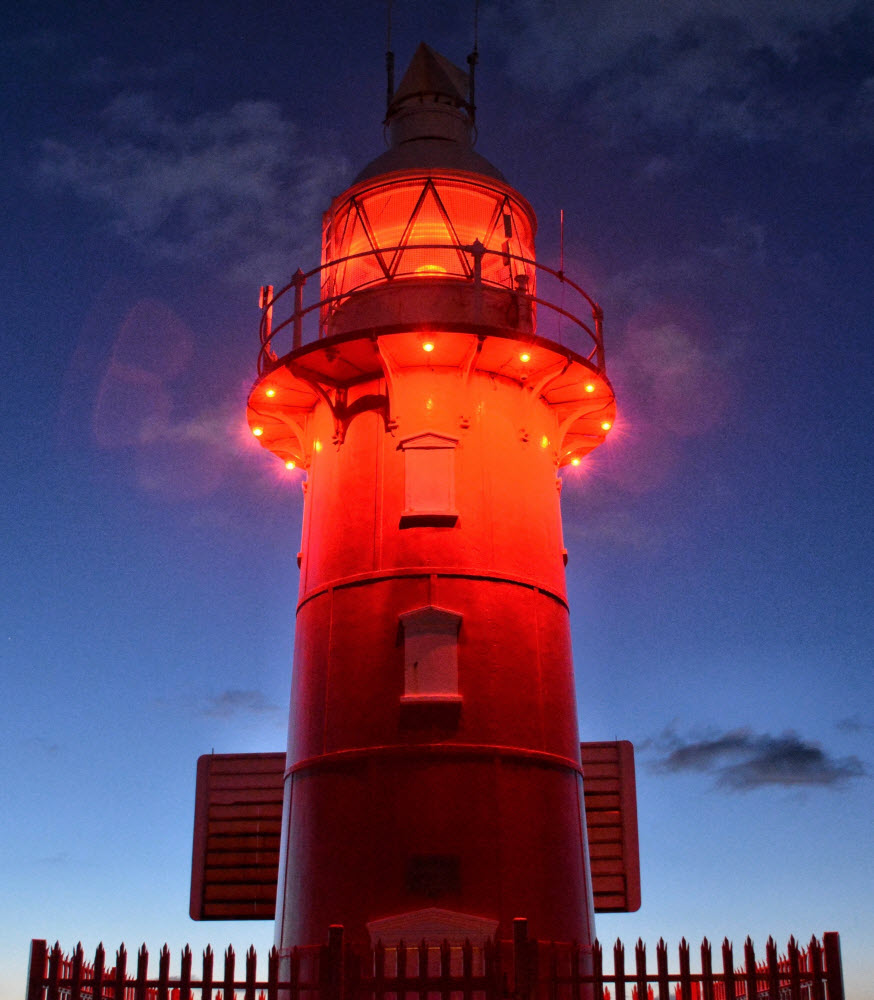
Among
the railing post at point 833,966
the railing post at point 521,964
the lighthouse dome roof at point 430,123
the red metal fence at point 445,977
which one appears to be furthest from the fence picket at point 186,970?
the lighthouse dome roof at point 430,123

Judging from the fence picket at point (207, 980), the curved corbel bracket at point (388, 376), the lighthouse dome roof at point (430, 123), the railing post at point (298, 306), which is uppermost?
the lighthouse dome roof at point (430, 123)

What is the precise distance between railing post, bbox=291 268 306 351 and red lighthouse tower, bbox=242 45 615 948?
0.03 meters

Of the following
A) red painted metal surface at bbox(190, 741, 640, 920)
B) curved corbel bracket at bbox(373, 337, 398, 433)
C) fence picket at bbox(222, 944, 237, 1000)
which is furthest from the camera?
red painted metal surface at bbox(190, 741, 640, 920)

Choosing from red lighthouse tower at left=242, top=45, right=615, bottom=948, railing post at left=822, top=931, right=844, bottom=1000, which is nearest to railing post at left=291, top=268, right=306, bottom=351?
red lighthouse tower at left=242, top=45, right=615, bottom=948

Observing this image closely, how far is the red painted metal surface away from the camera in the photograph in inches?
748

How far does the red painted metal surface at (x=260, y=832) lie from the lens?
19.0 meters

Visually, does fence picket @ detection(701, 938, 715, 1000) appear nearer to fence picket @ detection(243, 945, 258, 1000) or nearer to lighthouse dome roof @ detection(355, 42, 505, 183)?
fence picket @ detection(243, 945, 258, 1000)

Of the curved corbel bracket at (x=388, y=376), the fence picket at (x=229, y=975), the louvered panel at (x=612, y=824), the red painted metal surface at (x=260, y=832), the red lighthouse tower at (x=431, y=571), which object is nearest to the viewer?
the fence picket at (x=229, y=975)

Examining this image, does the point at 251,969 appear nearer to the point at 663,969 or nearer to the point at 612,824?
the point at 663,969

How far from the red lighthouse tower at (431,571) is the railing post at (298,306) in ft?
0.09

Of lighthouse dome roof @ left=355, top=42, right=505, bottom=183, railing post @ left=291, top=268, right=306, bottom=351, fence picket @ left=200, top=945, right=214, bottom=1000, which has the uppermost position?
lighthouse dome roof @ left=355, top=42, right=505, bottom=183

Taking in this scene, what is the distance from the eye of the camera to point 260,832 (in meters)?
19.5

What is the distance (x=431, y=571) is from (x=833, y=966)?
276 inches

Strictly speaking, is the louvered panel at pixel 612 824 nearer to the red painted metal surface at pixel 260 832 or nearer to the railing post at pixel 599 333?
the red painted metal surface at pixel 260 832
